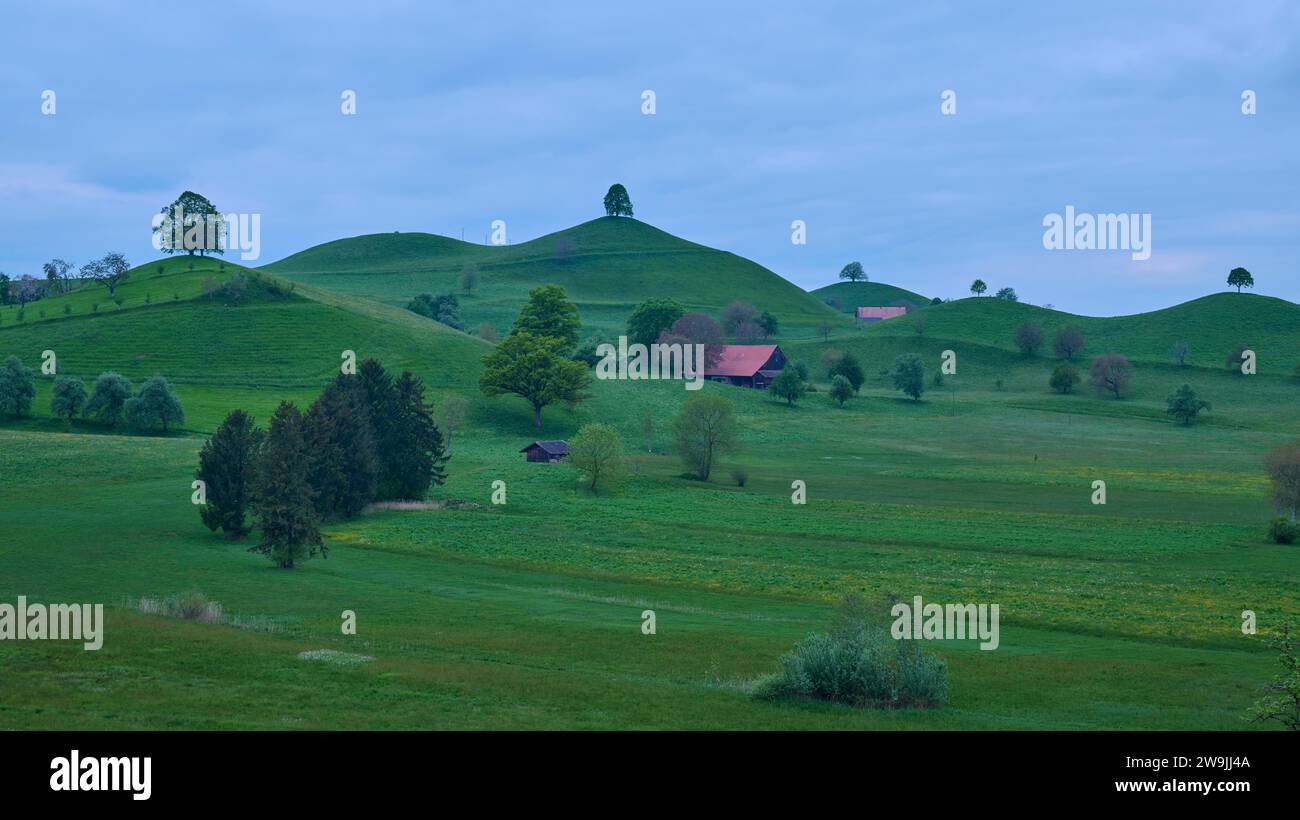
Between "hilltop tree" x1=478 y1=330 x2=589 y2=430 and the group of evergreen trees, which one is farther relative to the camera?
"hilltop tree" x1=478 y1=330 x2=589 y2=430

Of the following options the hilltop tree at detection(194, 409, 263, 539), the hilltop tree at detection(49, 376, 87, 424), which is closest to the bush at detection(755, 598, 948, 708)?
the hilltop tree at detection(194, 409, 263, 539)

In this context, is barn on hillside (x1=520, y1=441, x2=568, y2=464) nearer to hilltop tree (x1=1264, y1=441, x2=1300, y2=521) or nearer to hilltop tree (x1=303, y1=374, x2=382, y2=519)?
hilltop tree (x1=303, y1=374, x2=382, y2=519)

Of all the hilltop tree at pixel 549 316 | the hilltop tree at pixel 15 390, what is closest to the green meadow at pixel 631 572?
the hilltop tree at pixel 15 390

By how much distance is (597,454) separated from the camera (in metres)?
84.2

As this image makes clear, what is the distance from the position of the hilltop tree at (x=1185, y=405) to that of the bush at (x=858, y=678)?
12399 centimetres

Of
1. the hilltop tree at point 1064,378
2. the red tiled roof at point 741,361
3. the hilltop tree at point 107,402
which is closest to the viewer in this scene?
the hilltop tree at point 107,402

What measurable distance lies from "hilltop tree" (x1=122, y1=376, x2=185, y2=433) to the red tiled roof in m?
82.0

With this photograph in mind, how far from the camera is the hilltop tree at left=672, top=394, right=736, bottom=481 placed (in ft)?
306

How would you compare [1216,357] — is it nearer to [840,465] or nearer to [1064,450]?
[1064,450]

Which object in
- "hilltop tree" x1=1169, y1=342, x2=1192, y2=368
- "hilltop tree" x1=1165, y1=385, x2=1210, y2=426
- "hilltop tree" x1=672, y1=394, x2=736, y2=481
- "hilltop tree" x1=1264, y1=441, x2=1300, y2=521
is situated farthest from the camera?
"hilltop tree" x1=1169, y1=342, x2=1192, y2=368

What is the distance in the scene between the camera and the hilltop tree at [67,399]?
103 m

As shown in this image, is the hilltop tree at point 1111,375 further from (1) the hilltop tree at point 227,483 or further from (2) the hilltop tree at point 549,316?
(1) the hilltop tree at point 227,483

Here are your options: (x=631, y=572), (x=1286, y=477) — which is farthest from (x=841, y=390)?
(x=631, y=572)
